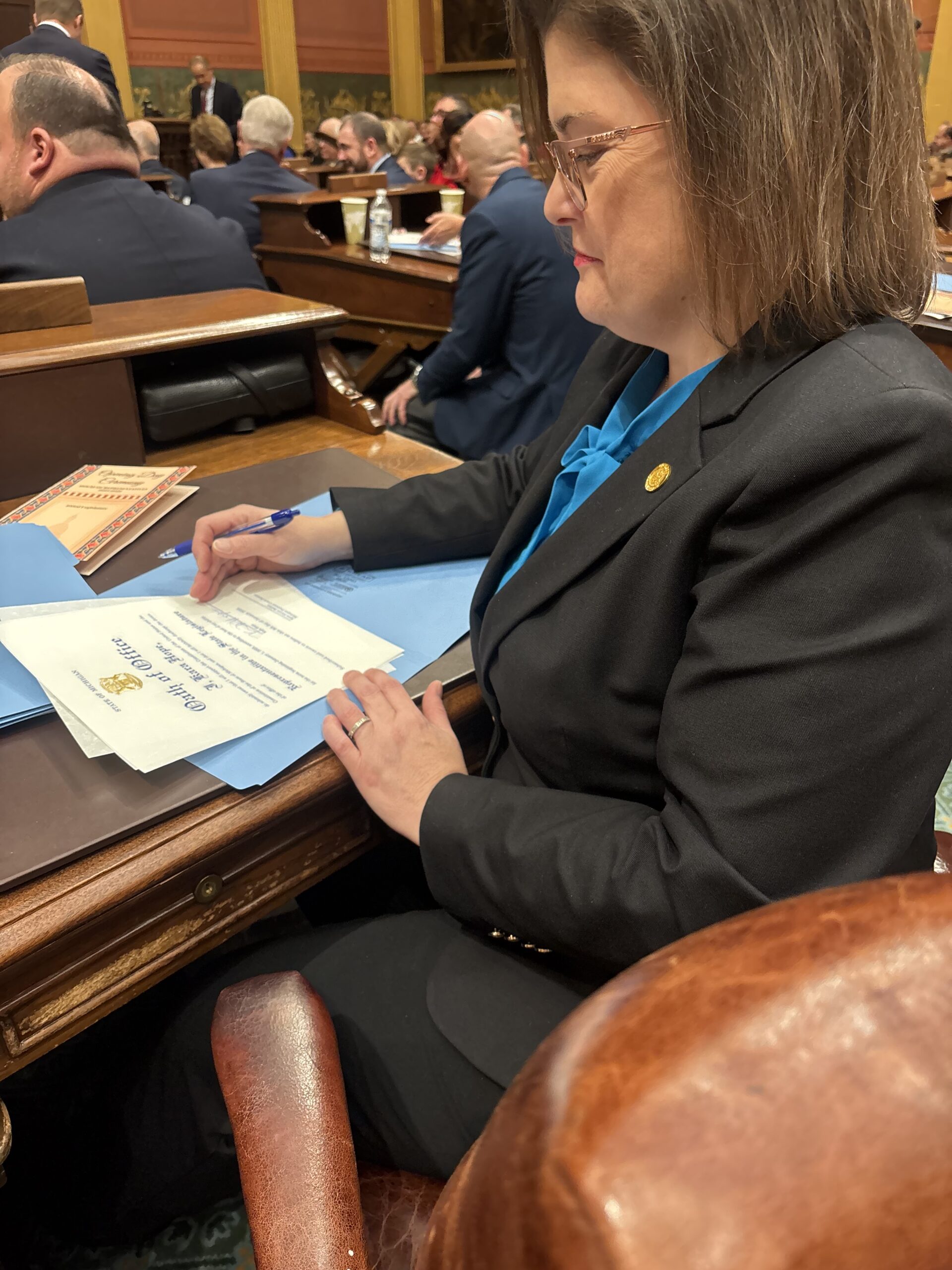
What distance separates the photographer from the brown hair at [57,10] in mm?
3783

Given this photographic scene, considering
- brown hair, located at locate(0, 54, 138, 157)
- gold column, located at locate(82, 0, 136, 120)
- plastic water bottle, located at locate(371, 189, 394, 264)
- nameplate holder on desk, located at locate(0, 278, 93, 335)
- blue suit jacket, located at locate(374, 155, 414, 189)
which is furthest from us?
gold column, located at locate(82, 0, 136, 120)

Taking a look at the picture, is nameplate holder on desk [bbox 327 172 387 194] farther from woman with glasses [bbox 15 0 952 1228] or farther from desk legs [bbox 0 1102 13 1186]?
desk legs [bbox 0 1102 13 1186]

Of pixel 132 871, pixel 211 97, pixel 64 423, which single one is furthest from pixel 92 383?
pixel 211 97

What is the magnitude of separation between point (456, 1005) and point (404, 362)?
3.30m

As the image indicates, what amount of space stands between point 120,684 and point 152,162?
661cm

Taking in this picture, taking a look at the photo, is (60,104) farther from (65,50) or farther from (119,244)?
(65,50)

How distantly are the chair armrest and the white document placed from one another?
223mm

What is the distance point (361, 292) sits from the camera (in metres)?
3.52

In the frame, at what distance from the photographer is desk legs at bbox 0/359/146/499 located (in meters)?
1.32

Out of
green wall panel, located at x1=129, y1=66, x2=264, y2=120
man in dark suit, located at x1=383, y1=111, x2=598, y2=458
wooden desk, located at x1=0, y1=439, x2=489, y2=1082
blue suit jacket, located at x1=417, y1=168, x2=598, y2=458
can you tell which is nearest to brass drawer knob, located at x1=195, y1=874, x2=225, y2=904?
wooden desk, located at x1=0, y1=439, x2=489, y2=1082

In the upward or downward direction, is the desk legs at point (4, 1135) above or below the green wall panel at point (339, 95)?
below

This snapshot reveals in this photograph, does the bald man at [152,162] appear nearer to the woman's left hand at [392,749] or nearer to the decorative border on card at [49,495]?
the decorative border on card at [49,495]

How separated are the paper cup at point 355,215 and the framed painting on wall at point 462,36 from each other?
8.49 meters

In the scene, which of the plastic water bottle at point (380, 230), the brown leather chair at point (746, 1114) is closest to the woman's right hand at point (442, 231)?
the plastic water bottle at point (380, 230)
